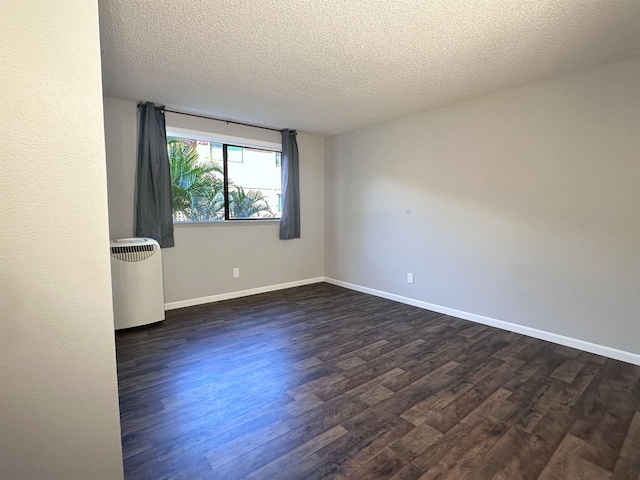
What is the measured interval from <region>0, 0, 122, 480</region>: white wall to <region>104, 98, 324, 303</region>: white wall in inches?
103

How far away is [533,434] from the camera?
1683 mm

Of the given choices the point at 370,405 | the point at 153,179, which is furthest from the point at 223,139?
the point at 370,405

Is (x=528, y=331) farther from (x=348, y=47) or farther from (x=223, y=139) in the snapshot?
(x=223, y=139)

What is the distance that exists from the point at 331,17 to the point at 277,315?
2841mm

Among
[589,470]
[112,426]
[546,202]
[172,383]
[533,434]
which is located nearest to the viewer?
[112,426]

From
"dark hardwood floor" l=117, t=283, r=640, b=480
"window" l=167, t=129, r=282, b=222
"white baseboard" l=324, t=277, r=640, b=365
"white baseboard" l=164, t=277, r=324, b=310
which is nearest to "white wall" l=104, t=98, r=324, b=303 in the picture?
"white baseboard" l=164, t=277, r=324, b=310

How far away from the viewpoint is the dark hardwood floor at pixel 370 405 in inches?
58.5

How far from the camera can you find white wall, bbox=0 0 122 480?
95 centimetres

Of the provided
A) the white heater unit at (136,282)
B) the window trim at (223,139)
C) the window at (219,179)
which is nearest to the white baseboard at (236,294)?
the white heater unit at (136,282)

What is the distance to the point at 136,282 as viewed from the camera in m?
3.07

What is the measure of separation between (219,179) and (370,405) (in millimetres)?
3312

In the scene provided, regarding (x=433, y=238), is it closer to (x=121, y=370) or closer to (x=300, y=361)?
(x=300, y=361)

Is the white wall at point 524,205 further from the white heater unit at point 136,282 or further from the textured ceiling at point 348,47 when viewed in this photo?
the white heater unit at point 136,282

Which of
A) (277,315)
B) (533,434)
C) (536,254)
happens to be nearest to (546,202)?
(536,254)
